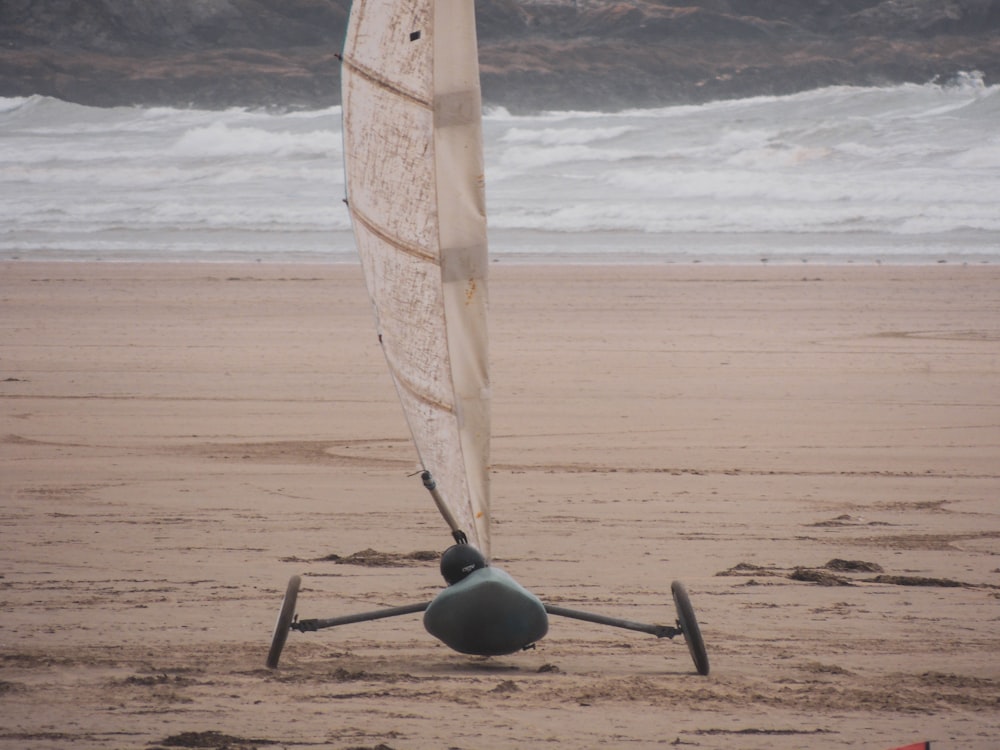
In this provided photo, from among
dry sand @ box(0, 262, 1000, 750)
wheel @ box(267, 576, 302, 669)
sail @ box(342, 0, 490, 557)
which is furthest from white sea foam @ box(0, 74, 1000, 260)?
wheel @ box(267, 576, 302, 669)

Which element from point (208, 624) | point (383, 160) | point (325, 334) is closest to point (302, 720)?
point (208, 624)

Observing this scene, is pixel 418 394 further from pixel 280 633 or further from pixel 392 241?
pixel 280 633

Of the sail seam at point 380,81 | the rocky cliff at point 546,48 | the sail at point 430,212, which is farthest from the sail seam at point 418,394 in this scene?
the rocky cliff at point 546,48

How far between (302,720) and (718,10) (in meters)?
36.3

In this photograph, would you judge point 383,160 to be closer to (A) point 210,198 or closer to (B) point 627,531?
(B) point 627,531

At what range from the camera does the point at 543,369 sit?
8242mm

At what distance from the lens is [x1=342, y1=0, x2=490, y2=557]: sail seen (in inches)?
122

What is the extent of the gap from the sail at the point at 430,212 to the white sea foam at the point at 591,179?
12.5 m

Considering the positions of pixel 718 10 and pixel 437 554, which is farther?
pixel 718 10

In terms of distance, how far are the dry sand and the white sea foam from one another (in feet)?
25.0

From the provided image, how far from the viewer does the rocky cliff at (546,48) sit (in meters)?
34.2

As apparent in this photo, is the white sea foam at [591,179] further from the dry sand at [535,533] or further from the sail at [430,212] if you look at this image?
the sail at [430,212]

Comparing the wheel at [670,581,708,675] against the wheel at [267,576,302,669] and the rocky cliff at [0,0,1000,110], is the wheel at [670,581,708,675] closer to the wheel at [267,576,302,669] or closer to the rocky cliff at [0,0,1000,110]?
the wheel at [267,576,302,669]

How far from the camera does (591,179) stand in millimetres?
24688
